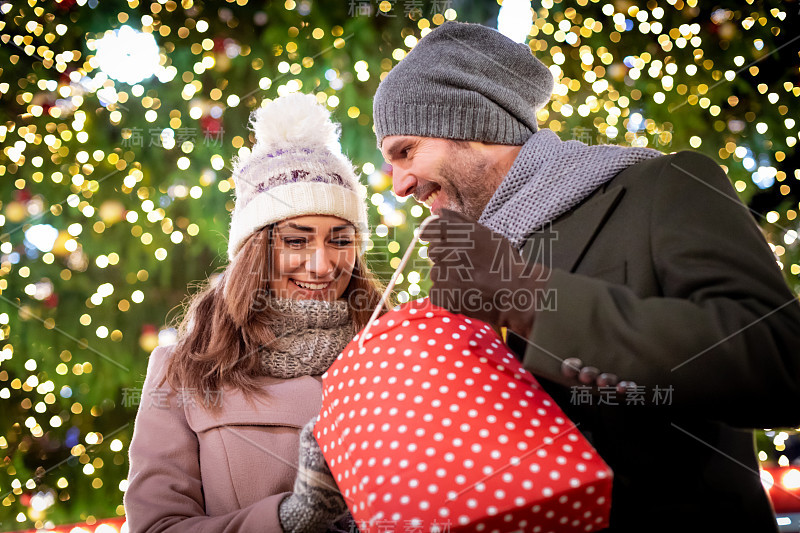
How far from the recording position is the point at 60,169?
2676mm

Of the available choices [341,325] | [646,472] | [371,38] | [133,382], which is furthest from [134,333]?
[646,472]

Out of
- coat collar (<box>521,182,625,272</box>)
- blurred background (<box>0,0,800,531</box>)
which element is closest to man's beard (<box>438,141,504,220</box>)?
coat collar (<box>521,182,625,272</box>)

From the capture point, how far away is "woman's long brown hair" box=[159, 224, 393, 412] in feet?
5.66

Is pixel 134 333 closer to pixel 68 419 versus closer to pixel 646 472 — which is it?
pixel 68 419

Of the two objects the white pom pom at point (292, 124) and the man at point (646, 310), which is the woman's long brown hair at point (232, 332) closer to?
the white pom pom at point (292, 124)

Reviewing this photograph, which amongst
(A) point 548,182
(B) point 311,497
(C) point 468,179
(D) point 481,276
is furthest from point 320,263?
(D) point 481,276

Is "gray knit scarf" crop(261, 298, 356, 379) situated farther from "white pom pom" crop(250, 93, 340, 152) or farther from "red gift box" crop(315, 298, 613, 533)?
"red gift box" crop(315, 298, 613, 533)

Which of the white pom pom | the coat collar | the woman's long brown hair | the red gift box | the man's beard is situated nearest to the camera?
the red gift box

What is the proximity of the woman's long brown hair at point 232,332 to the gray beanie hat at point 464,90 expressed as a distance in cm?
57

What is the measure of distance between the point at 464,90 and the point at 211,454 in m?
1.10

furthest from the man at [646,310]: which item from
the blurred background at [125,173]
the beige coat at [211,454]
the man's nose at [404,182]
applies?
the blurred background at [125,173]

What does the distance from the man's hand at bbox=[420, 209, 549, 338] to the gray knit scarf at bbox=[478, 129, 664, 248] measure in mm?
184

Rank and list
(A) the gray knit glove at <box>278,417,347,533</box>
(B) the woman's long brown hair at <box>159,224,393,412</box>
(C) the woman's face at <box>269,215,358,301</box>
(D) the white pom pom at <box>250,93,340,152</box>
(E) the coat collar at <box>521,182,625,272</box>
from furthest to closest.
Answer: (D) the white pom pom at <box>250,93,340,152</box> < (C) the woman's face at <box>269,215,358,301</box> < (B) the woman's long brown hair at <box>159,224,393,412</box> < (A) the gray knit glove at <box>278,417,347,533</box> < (E) the coat collar at <box>521,182,625,272</box>

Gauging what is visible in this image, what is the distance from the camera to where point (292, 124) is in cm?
198
